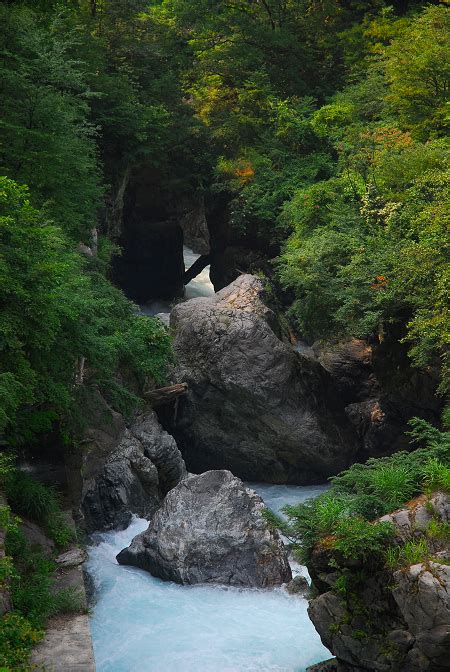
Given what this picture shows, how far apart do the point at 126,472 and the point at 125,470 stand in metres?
0.05

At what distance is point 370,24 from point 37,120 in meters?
18.5

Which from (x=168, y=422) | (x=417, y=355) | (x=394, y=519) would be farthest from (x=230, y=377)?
(x=394, y=519)

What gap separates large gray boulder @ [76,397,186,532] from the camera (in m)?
15.8

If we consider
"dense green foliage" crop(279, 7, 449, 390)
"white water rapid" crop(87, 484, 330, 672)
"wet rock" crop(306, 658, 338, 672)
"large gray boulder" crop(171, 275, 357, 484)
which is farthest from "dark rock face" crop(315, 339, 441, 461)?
"wet rock" crop(306, 658, 338, 672)

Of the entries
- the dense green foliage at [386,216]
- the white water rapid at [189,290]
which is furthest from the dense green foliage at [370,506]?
the white water rapid at [189,290]

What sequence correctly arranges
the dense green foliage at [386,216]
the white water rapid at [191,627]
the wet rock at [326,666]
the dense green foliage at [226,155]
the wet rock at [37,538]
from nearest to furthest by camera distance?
the wet rock at [326,666] → the wet rock at [37,538] → the white water rapid at [191,627] → the dense green foliage at [226,155] → the dense green foliage at [386,216]

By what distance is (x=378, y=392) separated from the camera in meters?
21.4

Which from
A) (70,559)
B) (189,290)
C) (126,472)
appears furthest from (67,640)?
(189,290)

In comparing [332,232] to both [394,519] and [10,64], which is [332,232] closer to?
[10,64]

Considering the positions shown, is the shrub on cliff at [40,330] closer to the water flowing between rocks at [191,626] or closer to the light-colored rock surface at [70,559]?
the light-colored rock surface at [70,559]

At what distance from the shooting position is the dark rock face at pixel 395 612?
939 centimetres

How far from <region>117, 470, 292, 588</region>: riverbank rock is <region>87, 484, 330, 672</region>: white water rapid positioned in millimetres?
276

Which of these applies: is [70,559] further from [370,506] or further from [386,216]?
[386,216]

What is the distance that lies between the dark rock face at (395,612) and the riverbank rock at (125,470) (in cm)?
606
